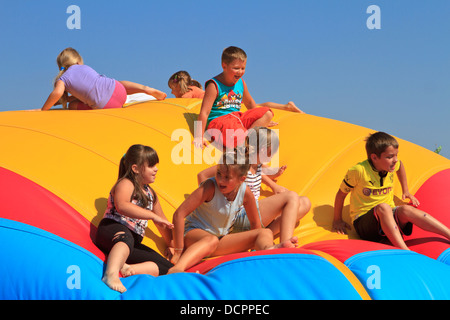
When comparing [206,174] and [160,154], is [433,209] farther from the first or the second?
[160,154]

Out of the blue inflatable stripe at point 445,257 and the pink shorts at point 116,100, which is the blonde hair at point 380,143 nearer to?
the blue inflatable stripe at point 445,257

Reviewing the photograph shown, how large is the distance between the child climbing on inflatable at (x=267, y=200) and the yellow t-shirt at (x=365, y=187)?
0.86 ft

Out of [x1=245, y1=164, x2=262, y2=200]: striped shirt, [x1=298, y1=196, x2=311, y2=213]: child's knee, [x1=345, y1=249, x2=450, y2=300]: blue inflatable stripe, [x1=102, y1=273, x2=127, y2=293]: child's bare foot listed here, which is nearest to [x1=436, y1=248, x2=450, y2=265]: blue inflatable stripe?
[x1=345, y1=249, x2=450, y2=300]: blue inflatable stripe

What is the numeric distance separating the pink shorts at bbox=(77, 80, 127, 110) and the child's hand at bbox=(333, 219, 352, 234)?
2.15m

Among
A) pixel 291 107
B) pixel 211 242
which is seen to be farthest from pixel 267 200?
pixel 291 107

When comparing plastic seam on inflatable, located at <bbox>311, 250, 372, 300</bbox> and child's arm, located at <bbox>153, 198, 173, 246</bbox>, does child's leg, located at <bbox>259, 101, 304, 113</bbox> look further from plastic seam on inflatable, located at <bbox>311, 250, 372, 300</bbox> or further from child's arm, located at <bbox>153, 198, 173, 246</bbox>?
plastic seam on inflatable, located at <bbox>311, 250, 372, 300</bbox>

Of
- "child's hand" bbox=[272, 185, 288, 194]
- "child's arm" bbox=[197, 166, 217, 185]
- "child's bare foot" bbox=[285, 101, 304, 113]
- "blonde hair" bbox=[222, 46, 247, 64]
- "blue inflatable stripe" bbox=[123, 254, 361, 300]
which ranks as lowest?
"blue inflatable stripe" bbox=[123, 254, 361, 300]

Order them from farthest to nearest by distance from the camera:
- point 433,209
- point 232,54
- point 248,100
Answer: point 248,100 < point 232,54 < point 433,209

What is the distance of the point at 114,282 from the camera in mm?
1903

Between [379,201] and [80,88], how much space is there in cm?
240

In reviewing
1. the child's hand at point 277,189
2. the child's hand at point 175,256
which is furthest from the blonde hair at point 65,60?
the child's hand at point 175,256

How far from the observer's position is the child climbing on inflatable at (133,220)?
220cm

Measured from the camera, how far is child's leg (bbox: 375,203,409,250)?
253cm
